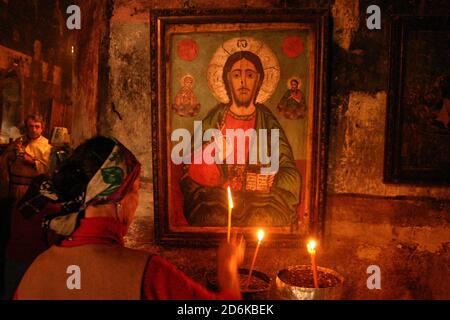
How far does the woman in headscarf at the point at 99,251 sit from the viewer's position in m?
1.65

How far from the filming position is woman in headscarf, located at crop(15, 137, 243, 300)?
1.65m

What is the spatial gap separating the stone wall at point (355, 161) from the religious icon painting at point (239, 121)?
156 millimetres

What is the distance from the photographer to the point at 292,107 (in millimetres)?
2848

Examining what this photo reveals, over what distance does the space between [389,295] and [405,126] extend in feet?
4.76

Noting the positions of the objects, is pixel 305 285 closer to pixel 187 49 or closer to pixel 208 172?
pixel 208 172

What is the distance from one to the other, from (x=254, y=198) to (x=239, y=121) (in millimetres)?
671

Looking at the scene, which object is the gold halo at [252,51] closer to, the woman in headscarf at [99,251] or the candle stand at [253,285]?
the woman in headscarf at [99,251]

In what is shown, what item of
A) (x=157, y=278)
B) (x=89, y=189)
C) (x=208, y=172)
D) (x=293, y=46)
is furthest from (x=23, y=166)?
(x=157, y=278)

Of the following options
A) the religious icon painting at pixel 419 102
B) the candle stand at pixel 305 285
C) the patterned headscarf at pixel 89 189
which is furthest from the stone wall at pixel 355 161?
the patterned headscarf at pixel 89 189

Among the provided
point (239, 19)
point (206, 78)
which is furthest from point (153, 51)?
point (239, 19)

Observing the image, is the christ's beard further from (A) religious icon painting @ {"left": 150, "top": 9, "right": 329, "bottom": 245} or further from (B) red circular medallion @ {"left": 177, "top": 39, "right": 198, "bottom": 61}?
(B) red circular medallion @ {"left": 177, "top": 39, "right": 198, "bottom": 61}

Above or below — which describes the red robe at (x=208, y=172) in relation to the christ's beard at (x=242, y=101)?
below

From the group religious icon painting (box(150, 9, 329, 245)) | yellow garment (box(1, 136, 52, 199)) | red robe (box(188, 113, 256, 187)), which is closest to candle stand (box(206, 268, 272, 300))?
religious icon painting (box(150, 9, 329, 245))
